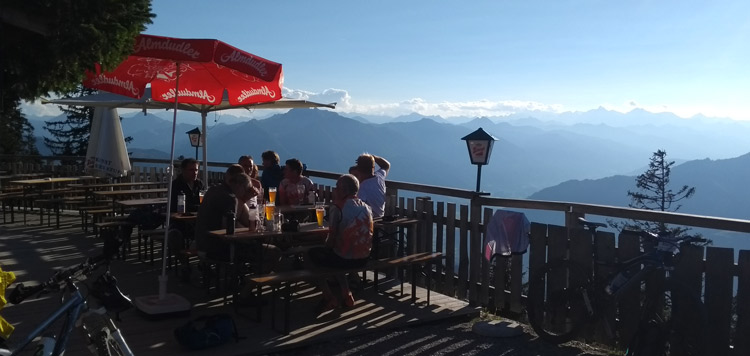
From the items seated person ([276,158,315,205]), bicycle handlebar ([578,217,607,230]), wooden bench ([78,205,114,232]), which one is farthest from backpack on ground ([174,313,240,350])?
wooden bench ([78,205,114,232])

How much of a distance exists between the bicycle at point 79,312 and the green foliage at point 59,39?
1.41 m

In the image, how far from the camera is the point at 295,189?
8.17m

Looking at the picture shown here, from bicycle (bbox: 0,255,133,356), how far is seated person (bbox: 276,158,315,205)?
4996mm

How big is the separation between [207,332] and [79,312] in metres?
1.88

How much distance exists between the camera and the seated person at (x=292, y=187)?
8117 millimetres

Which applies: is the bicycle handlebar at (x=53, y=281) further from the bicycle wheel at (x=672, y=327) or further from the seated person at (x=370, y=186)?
the seated person at (x=370, y=186)

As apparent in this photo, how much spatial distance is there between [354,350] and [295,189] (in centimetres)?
341

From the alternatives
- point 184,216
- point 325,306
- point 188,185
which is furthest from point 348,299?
point 188,185

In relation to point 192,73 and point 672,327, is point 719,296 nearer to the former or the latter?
point 672,327

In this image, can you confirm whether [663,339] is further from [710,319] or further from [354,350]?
[354,350]

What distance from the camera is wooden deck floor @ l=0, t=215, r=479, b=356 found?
5000 millimetres

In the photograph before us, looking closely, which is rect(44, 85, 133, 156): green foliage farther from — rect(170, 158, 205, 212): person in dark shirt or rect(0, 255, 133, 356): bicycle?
rect(0, 255, 133, 356): bicycle

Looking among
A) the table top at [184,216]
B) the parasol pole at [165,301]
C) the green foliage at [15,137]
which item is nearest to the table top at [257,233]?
the parasol pole at [165,301]

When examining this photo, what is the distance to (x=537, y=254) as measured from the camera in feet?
19.2
